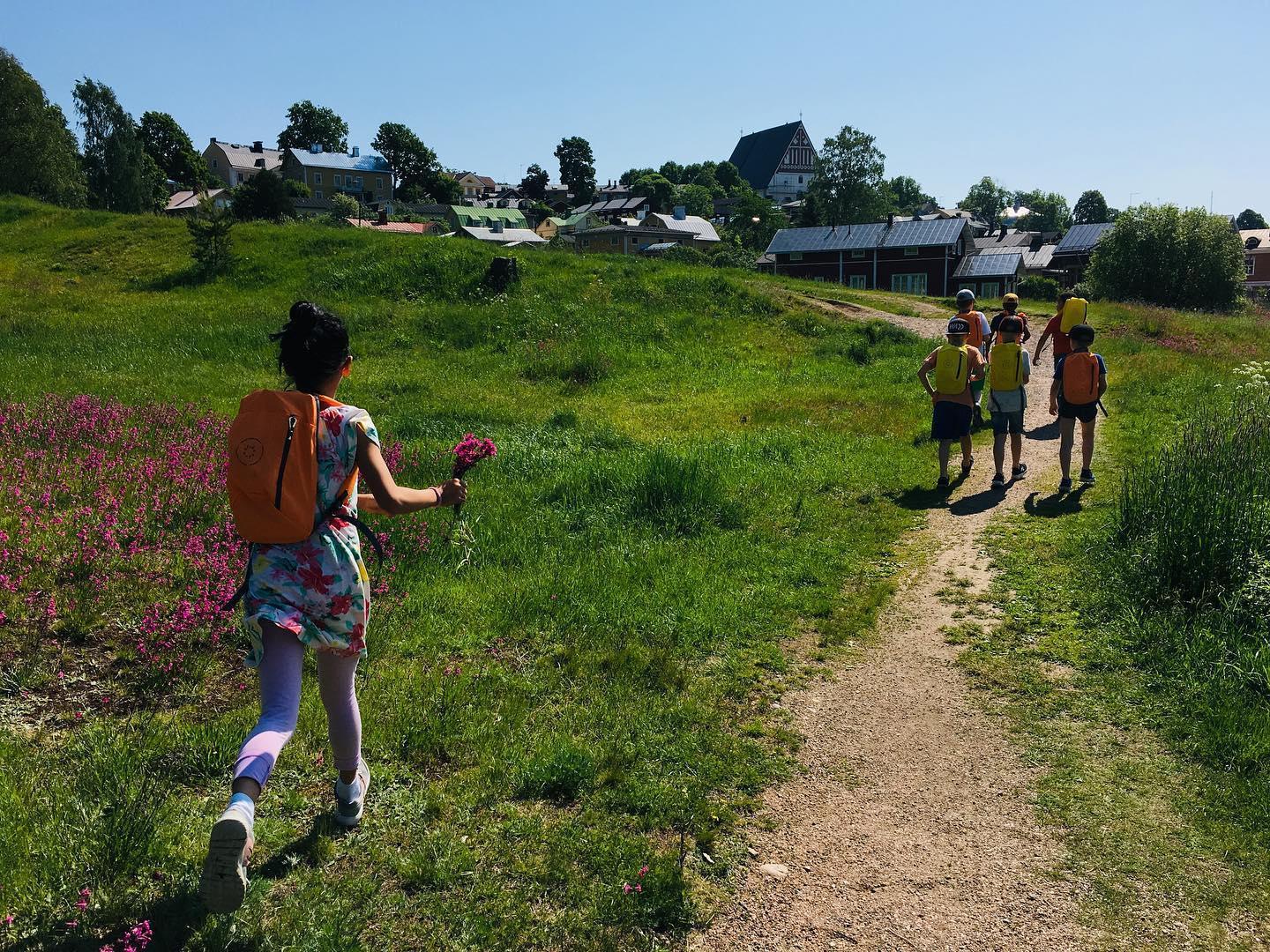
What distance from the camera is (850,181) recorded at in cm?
8406

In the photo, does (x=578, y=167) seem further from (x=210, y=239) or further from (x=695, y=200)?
(x=210, y=239)

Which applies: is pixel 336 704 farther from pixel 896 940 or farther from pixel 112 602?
pixel 112 602

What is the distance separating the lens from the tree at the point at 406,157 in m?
121

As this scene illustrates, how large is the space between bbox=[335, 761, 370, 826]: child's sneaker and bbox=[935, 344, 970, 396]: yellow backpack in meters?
8.28

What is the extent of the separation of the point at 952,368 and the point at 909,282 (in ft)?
200

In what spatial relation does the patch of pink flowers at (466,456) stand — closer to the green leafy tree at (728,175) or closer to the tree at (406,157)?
the tree at (406,157)

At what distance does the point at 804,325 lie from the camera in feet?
75.7

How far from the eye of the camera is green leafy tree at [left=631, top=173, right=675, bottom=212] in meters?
125

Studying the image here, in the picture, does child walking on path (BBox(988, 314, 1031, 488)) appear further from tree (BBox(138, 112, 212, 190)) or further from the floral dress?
tree (BBox(138, 112, 212, 190))

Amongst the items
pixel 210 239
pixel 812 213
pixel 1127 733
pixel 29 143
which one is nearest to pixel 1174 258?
pixel 812 213

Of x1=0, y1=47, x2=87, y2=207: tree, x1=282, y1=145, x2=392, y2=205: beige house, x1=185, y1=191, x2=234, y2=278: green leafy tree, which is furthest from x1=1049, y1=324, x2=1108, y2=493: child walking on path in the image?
x1=282, y1=145, x2=392, y2=205: beige house

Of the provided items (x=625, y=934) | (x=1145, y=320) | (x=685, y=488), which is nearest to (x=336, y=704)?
(x=625, y=934)

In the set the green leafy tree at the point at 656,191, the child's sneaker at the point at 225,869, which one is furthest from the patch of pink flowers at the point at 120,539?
the green leafy tree at the point at 656,191

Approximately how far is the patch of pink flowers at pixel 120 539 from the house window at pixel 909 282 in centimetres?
6331
